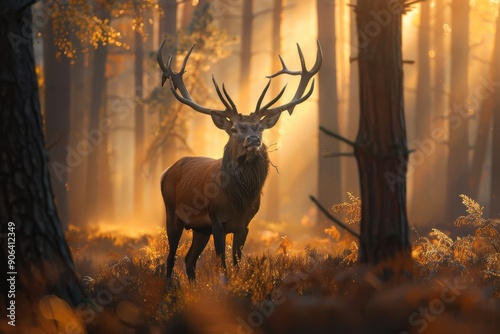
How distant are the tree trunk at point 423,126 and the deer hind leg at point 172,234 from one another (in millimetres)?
14489

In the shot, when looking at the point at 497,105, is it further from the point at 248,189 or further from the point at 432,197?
the point at 248,189

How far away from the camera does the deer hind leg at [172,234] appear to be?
937cm

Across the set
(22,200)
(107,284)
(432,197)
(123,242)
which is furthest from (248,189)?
(432,197)

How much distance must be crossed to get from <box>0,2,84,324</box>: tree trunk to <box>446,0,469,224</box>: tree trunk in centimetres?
1581

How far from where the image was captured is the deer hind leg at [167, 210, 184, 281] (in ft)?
30.7

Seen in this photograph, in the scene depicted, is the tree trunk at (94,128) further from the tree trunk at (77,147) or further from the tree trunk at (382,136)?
the tree trunk at (382,136)

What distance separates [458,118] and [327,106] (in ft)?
16.5

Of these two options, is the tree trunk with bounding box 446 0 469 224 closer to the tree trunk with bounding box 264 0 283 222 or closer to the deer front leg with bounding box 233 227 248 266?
the tree trunk with bounding box 264 0 283 222

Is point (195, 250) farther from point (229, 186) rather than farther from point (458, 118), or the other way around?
point (458, 118)

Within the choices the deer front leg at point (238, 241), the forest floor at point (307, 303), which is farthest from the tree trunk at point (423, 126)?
the forest floor at point (307, 303)

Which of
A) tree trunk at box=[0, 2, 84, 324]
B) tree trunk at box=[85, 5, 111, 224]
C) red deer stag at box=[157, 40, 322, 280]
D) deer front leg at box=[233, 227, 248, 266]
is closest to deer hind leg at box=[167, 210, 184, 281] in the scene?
red deer stag at box=[157, 40, 322, 280]

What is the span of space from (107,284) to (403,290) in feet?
11.2

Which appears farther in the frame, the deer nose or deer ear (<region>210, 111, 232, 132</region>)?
deer ear (<region>210, 111, 232, 132</region>)

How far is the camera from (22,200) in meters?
5.86
